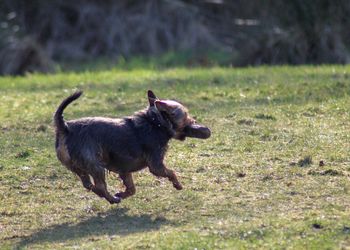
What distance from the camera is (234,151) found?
1124 centimetres

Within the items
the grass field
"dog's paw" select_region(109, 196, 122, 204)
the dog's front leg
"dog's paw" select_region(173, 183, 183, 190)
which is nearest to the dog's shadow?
the grass field

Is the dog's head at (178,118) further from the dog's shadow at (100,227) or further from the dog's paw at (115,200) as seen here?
the dog's shadow at (100,227)

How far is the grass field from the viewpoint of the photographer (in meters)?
8.30

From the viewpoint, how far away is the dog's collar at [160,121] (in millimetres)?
9570

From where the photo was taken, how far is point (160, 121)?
9.57 meters

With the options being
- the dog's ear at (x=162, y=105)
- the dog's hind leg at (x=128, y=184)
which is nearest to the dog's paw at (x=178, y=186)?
the dog's hind leg at (x=128, y=184)

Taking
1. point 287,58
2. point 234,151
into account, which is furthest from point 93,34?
point 234,151

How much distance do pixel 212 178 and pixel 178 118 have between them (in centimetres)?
88

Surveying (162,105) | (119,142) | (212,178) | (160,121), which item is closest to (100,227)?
(119,142)

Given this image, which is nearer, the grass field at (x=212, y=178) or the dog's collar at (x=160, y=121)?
the grass field at (x=212, y=178)

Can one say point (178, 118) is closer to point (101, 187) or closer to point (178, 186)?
point (178, 186)

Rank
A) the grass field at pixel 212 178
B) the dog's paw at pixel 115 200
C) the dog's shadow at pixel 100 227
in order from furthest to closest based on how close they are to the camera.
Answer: the dog's paw at pixel 115 200 < the dog's shadow at pixel 100 227 < the grass field at pixel 212 178

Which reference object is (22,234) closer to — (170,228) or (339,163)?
(170,228)

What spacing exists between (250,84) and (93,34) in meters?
12.3
